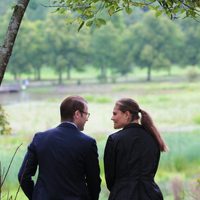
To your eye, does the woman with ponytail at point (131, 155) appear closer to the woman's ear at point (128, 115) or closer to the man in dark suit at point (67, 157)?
the woman's ear at point (128, 115)

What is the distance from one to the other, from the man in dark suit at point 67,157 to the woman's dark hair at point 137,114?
226mm

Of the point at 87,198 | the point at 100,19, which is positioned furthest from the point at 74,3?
the point at 87,198

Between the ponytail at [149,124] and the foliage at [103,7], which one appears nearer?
the ponytail at [149,124]

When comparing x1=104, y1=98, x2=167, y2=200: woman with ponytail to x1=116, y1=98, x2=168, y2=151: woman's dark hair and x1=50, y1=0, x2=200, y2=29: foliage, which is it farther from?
x1=50, y1=0, x2=200, y2=29: foliage

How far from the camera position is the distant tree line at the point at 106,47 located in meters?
71.6

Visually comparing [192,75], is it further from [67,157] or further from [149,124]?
[67,157]

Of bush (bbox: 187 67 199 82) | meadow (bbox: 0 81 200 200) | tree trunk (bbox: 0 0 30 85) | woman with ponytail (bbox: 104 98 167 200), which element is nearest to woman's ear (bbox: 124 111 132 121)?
woman with ponytail (bbox: 104 98 167 200)

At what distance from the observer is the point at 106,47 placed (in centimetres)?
7831

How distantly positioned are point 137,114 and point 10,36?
3.08ft

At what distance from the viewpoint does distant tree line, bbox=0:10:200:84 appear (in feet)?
235

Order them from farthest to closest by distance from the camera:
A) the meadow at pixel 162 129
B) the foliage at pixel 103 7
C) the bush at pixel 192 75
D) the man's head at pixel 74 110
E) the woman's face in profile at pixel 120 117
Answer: the bush at pixel 192 75 < the meadow at pixel 162 129 < the foliage at pixel 103 7 < the woman's face in profile at pixel 120 117 < the man's head at pixel 74 110

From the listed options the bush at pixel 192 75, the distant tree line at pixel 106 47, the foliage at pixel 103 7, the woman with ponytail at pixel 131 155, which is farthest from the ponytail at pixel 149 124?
the distant tree line at pixel 106 47

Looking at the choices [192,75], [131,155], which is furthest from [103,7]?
[192,75]

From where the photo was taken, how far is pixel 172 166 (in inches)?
464
